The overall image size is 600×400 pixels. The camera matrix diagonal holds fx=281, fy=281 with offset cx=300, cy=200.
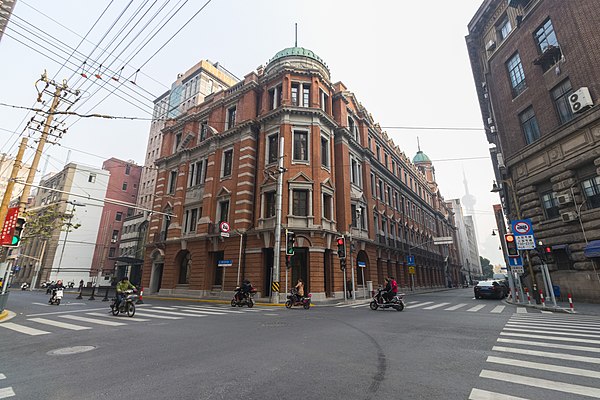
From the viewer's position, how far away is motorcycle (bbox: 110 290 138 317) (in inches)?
466

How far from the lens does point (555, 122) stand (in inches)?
701

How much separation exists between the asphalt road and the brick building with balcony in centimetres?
1124

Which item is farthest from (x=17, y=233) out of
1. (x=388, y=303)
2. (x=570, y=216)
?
(x=570, y=216)

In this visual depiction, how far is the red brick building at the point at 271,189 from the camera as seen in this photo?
22.2 metres

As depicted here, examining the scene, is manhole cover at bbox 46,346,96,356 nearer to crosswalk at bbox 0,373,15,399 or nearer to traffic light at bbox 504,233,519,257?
crosswalk at bbox 0,373,15,399

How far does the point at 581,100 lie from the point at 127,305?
25228 mm

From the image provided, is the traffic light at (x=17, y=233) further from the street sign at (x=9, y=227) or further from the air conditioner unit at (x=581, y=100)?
the air conditioner unit at (x=581, y=100)

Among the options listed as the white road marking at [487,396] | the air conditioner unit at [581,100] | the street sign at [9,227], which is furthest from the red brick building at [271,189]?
the white road marking at [487,396]

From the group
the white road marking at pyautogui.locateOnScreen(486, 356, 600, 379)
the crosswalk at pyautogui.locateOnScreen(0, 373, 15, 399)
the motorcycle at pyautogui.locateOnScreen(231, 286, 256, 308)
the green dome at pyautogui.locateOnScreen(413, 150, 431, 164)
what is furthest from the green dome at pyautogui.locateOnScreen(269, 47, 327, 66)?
the green dome at pyautogui.locateOnScreen(413, 150, 431, 164)

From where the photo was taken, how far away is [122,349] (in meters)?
6.14

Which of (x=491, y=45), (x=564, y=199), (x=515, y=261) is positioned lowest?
(x=515, y=261)

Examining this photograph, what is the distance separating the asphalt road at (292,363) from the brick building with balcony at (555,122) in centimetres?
1124

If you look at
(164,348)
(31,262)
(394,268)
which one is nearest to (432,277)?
(394,268)

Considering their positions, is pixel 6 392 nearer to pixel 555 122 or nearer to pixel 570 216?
pixel 570 216
